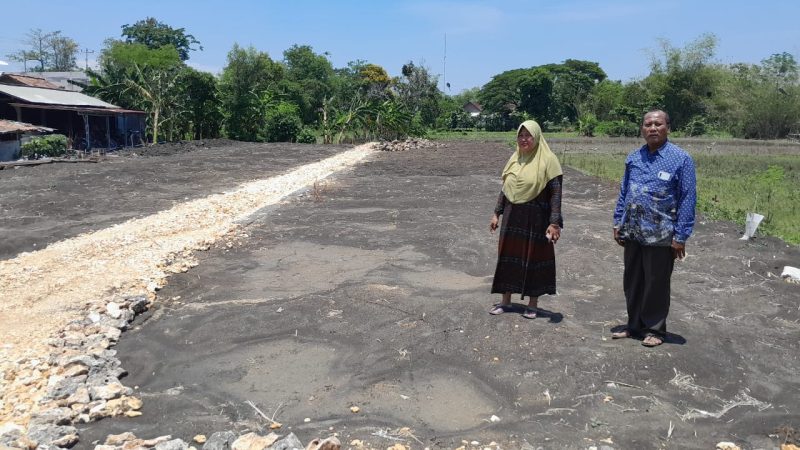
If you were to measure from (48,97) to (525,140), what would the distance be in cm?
2452

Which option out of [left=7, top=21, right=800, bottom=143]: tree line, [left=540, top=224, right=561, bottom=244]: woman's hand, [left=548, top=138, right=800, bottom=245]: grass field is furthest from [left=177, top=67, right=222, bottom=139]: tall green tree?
[left=540, top=224, right=561, bottom=244]: woman's hand

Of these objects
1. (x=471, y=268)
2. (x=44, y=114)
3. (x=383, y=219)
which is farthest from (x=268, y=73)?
(x=471, y=268)

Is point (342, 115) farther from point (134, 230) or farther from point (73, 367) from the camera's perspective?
point (73, 367)

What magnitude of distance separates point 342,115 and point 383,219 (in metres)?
24.8

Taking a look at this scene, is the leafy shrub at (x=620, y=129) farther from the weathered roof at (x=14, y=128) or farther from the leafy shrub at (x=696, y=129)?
the weathered roof at (x=14, y=128)

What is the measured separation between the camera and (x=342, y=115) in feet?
110

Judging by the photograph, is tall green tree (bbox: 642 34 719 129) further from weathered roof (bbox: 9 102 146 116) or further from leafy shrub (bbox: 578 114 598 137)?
weathered roof (bbox: 9 102 146 116)

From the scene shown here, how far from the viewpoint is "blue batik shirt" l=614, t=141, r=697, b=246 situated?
394 cm

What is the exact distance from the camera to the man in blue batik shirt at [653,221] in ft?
13.0

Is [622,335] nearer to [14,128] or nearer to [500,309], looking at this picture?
[500,309]

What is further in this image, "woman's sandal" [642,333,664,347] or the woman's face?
the woman's face

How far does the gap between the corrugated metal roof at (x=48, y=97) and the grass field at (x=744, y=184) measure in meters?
19.6

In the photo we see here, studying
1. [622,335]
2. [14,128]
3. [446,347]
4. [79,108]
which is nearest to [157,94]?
[79,108]

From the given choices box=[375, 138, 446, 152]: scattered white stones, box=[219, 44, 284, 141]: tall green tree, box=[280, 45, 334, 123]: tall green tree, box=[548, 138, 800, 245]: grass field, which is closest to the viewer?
box=[548, 138, 800, 245]: grass field
